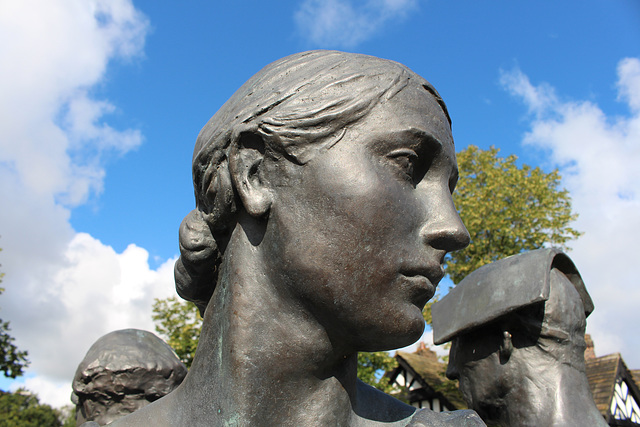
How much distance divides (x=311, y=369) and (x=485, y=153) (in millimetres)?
22510

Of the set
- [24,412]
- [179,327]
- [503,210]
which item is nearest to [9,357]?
[179,327]

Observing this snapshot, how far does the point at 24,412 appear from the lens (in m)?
46.5

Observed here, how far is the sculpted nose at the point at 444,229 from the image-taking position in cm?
188

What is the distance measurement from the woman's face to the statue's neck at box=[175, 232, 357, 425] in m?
0.06

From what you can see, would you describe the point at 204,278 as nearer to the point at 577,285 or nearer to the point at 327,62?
the point at 327,62

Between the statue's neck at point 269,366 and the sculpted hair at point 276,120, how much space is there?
23 cm

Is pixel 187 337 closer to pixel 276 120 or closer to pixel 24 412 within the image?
pixel 276 120

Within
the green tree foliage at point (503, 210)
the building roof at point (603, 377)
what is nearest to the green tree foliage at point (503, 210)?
the green tree foliage at point (503, 210)

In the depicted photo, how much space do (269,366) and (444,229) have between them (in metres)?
0.76

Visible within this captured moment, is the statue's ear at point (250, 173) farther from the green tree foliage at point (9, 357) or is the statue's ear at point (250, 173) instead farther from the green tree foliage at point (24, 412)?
the green tree foliage at point (24, 412)

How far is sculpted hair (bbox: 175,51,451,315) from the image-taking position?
189 cm

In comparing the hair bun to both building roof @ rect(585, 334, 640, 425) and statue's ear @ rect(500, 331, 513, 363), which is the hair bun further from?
building roof @ rect(585, 334, 640, 425)

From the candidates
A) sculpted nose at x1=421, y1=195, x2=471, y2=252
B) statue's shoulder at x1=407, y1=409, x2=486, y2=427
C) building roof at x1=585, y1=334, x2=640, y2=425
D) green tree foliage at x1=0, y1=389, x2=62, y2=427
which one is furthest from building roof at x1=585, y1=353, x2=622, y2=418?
green tree foliage at x1=0, y1=389, x2=62, y2=427

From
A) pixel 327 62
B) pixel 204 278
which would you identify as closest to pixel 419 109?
pixel 327 62
